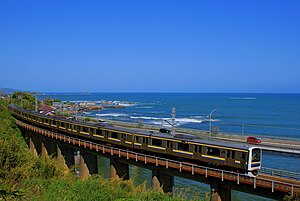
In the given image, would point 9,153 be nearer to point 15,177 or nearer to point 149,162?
point 15,177

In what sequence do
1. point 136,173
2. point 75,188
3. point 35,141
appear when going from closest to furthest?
point 75,188 → point 136,173 → point 35,141

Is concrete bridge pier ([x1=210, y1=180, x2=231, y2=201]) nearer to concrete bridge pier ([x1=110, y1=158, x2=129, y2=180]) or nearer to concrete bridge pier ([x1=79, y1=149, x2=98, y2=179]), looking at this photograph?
concrete bridge pier ([x1=110, y1=158, x2=129, y2=180])

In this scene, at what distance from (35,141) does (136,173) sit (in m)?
19.5

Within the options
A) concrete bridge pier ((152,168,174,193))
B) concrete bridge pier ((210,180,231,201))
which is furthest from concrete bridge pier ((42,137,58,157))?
concrete bridge pier ((210,180,231,201))

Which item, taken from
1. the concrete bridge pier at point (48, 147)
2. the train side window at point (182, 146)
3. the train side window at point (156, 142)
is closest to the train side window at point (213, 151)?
the train side window at point (182, 146)

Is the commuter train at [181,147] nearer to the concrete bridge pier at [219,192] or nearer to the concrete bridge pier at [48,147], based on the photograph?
the concrete bridge pier at [219,192]

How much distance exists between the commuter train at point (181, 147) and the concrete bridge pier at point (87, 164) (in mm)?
1984

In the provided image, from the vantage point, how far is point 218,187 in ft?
78.6

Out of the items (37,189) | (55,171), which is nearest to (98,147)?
(55,171)

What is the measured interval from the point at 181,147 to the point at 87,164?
13.5m

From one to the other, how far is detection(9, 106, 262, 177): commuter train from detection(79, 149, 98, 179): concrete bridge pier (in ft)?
6.51

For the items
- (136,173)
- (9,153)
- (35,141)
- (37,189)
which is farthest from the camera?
(35,141)

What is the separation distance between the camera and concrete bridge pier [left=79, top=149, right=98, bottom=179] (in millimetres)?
36781

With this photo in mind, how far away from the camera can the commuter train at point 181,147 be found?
23.9 meters
